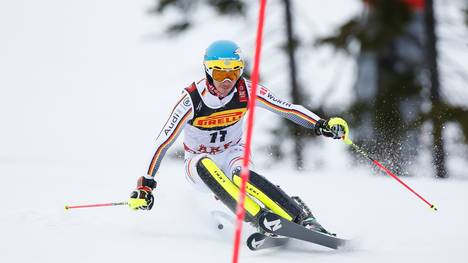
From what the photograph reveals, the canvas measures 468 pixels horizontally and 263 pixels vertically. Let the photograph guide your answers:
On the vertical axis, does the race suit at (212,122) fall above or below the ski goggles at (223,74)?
below

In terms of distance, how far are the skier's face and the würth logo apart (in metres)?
0.20

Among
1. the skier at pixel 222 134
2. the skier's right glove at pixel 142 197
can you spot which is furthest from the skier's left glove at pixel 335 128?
the skier's right glove at pixel 142 197

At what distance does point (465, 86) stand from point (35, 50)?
125 ft

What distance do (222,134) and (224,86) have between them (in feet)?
1.84

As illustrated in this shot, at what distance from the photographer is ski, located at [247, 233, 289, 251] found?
506 cm

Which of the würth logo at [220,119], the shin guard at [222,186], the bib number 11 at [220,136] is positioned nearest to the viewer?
the shin guard at [222,186]

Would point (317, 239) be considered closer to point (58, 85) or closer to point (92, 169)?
point (92, 169)

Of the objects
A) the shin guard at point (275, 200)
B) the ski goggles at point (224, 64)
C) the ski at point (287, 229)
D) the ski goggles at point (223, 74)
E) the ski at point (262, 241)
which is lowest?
the ski at point (262, 241)

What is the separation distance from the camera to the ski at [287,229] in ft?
16.7

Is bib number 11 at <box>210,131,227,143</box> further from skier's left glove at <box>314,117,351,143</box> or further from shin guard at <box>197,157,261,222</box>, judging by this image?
skier's left glove at <box>314,117,351,143</box>

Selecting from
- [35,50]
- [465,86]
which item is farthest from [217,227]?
[35,50]

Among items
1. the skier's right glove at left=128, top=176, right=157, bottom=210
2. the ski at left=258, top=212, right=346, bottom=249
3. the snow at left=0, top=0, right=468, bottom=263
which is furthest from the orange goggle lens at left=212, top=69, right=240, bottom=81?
the snow at left=0, top=0, right=468, bottom=263

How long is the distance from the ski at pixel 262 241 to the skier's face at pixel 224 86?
1283mm

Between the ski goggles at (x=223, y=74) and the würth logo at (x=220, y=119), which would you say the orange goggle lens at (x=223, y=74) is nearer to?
the ski goggles at (x=223, y=74)
